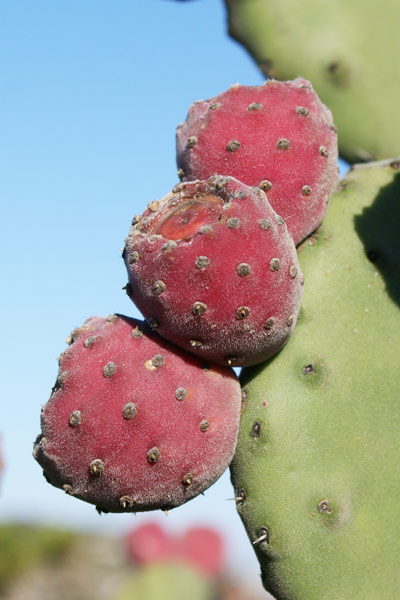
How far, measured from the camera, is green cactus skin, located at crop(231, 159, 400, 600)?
Answer: 46.1 inches

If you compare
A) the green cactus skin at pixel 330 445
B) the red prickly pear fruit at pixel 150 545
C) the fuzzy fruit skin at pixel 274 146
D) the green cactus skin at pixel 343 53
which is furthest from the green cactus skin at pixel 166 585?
the fuzzy fruit skin at pixel 274 146

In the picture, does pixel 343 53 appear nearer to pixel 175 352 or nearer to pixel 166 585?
pixel 175 352

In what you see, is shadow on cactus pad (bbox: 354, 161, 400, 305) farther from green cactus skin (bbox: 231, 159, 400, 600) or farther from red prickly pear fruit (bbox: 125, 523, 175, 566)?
red prickly pear fruit (bbox: 125, 523, 175, 566)

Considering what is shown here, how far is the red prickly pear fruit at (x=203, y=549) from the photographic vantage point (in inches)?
311

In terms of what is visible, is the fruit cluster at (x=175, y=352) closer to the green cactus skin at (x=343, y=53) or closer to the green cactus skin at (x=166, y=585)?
the green cactus skin at (x=343, y=53)

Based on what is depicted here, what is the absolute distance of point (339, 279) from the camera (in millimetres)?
1308

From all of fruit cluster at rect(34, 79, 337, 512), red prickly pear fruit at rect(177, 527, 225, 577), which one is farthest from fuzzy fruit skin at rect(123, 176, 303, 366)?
red prickly pear fruit at rect(177, 527, 225, 577)

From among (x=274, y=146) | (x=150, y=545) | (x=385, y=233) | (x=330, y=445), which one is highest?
(x=274, y=146)

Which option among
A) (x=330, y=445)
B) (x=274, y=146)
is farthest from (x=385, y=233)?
(x=330, y=445)

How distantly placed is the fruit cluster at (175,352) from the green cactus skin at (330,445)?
57 mm

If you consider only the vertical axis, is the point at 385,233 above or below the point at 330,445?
above

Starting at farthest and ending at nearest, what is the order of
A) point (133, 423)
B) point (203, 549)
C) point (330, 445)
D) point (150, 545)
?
1. point (203, 549)
2. point (150, 545)
3. point (330, 445)
4. point (133, 423)

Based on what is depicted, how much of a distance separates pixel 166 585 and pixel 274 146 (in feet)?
19.1

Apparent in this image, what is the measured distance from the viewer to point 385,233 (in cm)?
134
